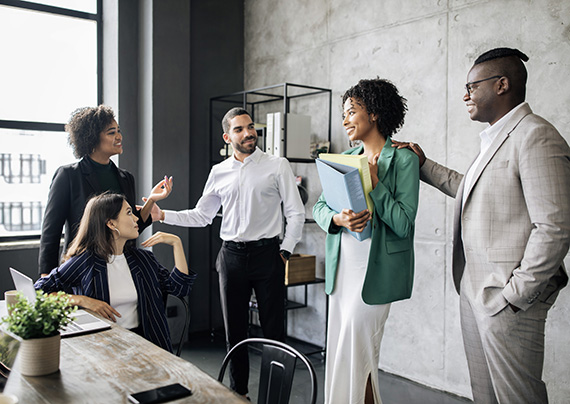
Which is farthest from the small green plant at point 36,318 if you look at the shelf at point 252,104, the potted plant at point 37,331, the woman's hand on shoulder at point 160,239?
the shelf at point 252,104

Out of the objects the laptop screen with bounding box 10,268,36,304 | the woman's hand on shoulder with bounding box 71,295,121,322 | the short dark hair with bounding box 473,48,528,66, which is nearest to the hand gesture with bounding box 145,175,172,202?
the woman's hand on shoulder with bounding box 71,295,121,322

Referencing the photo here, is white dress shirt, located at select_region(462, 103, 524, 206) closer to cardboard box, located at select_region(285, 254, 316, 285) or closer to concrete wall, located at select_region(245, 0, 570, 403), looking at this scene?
concrete wall, located at select_region(245, 0, 570, 403)

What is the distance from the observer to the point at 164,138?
173 inches

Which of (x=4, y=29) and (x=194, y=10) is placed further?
(x=194, y=10)

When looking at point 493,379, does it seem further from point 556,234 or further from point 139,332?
point 139,332

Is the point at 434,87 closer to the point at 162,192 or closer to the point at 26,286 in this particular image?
the point at 162,192

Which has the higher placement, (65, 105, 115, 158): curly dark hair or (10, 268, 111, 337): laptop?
(65, 105, 115, 158): curly dark hair

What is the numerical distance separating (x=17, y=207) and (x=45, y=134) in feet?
2.15

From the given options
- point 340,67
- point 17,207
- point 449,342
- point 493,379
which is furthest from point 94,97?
point 493,379

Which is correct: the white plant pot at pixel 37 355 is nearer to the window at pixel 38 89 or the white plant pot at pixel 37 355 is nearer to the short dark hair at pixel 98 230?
the short dark hair at pixel 98 230

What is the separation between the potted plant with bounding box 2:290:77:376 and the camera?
1440 mm

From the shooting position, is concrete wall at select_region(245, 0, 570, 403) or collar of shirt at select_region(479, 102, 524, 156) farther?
concrete wall at select_region(245, 0, 570, 403)

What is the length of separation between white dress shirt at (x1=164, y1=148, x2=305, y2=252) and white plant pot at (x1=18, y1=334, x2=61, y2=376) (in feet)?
5.80

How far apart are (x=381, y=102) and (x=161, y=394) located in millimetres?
1549
